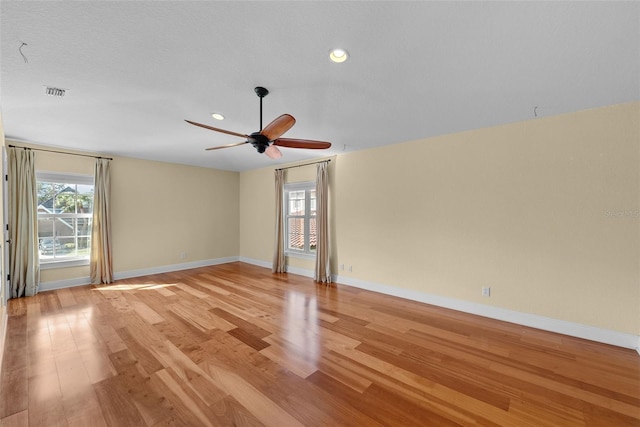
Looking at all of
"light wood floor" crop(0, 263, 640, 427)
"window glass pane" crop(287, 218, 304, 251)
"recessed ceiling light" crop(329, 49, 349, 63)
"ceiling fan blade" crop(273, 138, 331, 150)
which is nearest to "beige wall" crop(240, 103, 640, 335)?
"light wood floor" crop(0, 263, 640, 427)

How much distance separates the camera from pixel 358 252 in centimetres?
465

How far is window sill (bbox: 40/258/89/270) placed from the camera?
434cm

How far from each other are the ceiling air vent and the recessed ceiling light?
2528 millimetres

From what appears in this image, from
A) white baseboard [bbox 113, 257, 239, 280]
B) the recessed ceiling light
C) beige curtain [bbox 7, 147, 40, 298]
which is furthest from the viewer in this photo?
white baseboard [bbox 113, 257, 239, 280]

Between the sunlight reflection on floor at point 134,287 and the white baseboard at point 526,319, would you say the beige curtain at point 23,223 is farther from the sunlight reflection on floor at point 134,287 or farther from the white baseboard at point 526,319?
the white baseboard at point 526,319

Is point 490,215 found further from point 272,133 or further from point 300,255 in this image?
point 300,255

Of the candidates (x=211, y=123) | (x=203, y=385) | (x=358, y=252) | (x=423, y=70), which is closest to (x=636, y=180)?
(x=423, y=70)

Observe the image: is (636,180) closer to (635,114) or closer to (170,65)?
(635,114)

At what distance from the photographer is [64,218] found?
4559mm

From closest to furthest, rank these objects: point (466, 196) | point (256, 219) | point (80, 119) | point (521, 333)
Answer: point (521, 333) < point (80, 119) < point (466, 196) < point (256, 219)

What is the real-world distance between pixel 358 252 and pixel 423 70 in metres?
3.21

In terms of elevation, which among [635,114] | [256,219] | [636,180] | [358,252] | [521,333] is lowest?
[521,333]

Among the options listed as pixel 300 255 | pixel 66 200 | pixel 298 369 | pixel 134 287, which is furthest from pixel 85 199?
pixel 298 369

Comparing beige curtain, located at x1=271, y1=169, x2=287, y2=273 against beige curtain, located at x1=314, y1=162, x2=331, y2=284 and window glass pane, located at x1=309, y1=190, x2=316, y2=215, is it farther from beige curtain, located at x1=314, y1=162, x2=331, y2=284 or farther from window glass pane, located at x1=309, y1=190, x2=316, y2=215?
beige curtain, located at x1=314, y1=162, x2=331, y2=284
